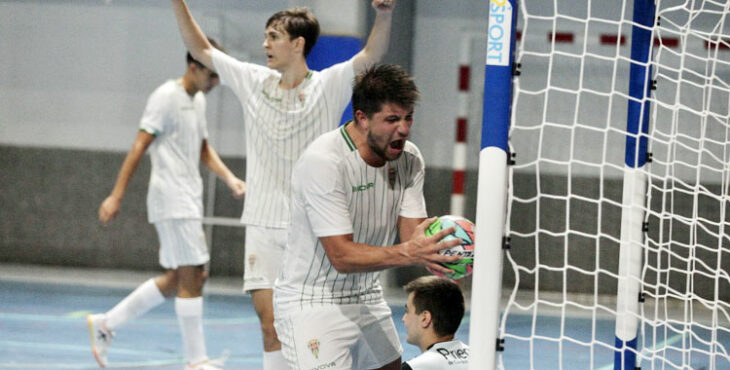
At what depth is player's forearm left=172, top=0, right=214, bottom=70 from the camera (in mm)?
4234

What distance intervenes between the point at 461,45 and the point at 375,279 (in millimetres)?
6653

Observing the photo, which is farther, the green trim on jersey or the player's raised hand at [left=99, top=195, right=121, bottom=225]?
the player's raised hand at [left=99, top=195, right=121, bottom=225]

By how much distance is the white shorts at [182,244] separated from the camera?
561cm

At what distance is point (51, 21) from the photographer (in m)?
10.5

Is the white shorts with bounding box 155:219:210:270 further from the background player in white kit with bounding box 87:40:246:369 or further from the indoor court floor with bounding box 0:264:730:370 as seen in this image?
the indoor court floor with bounding box 0:264:730:370

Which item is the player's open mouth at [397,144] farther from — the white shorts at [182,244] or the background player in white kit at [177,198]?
the white shorts at [182,244]

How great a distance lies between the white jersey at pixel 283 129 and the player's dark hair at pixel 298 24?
18 cm

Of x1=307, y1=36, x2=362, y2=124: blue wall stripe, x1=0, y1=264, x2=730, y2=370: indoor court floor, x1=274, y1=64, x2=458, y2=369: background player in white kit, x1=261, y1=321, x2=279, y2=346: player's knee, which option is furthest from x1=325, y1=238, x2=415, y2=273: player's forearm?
x1=307, y1=36, x2=362, y2=124: blue wall stripe

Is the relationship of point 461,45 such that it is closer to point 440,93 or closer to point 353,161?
point 440,93

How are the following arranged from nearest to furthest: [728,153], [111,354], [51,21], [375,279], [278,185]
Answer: [375,279] < [278,185] < [111,354] < [728,153] < [51,21]

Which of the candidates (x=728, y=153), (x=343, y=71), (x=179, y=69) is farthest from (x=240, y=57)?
(x=343, y=71)

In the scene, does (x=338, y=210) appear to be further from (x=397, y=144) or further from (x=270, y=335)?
(x=270, y=335)

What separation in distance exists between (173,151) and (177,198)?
0.31 metres

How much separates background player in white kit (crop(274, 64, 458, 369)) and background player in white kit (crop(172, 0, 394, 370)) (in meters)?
0.84
